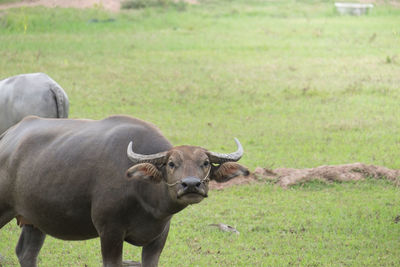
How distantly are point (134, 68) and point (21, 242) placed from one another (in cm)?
1034

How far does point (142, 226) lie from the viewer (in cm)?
571

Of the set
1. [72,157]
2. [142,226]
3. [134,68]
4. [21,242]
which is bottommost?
[134,68]

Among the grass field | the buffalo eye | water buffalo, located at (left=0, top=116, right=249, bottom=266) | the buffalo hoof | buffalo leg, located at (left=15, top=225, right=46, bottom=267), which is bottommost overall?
the grass field

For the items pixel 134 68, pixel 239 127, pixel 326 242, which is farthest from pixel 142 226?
pixel 134 68

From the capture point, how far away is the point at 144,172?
544 centimetres

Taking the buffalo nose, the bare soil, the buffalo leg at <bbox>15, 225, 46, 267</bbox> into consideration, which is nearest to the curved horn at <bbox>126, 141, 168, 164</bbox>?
the buffalo nose

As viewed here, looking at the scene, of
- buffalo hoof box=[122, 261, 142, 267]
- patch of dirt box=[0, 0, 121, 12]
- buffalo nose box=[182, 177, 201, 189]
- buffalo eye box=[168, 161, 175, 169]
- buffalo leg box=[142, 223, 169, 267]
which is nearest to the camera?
buffalo nose box=[182, 177, 201, 189]

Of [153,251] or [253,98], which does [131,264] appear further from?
[253,98]

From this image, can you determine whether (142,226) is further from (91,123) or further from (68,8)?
(68,8)

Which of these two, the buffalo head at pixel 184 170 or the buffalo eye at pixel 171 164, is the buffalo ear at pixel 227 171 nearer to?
the buffalo head at pixel 184 170

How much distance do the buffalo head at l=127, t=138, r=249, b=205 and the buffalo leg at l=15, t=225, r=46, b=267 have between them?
1.81 meters

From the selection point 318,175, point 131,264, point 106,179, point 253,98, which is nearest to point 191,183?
point 106,179

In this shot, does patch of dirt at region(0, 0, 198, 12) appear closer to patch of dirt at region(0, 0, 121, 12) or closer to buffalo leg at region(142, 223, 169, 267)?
patch of dirt at region(0, 0, 121, 12)

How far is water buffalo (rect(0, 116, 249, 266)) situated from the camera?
5465 millimetres
